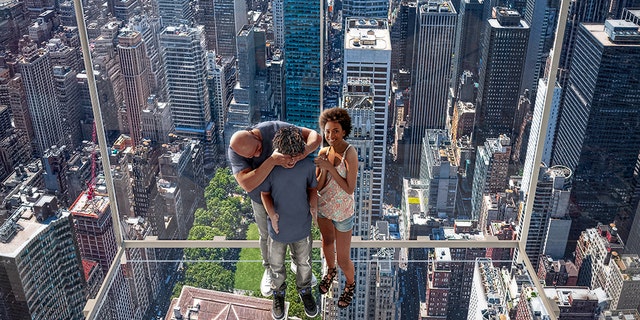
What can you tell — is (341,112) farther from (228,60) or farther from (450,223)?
(450,223)

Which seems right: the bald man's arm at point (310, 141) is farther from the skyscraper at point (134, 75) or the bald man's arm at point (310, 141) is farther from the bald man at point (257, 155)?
the skyscraper at point (134, 75)

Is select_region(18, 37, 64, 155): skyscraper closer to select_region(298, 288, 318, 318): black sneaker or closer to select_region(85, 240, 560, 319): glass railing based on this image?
select_region(85, 240, 560, 319): glass railing

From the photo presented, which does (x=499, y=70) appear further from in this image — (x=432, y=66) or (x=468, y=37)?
(x=432, y=66)

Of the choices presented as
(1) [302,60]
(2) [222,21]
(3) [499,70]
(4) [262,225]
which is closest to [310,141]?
(4) [262,225]

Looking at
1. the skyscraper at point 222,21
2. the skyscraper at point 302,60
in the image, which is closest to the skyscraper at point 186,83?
the skyscraper at point 222,21

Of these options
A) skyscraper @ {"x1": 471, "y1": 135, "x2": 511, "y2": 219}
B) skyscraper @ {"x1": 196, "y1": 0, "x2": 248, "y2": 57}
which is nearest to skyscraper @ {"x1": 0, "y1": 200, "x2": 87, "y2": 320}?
skyscraper @ {"x1": 196, "y1": 0, "x2": 248, "y2": 57}

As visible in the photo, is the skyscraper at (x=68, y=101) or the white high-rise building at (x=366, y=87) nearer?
the white high-rise building at (x=366, y=87)

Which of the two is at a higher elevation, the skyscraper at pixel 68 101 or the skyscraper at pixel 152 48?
the skyscraper at pixel 152 48

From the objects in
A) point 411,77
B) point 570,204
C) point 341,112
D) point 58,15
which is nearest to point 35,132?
point 58,15
